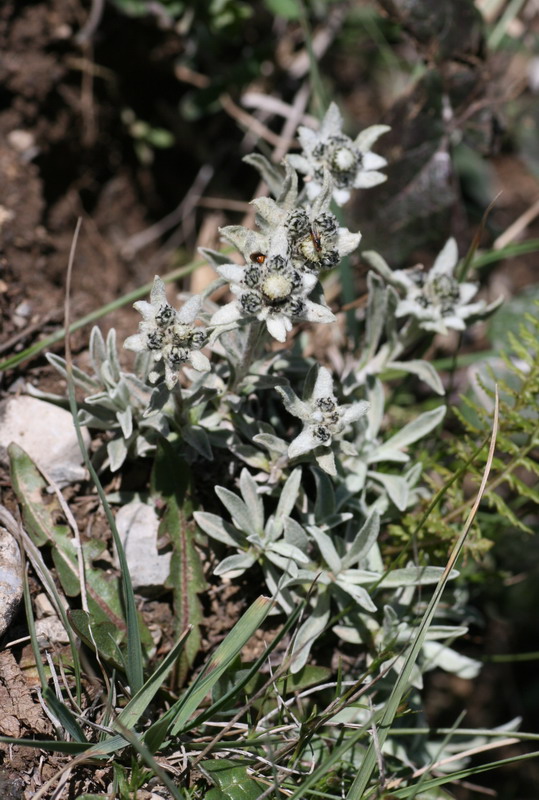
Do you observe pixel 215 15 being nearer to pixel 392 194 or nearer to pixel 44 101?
pixel 44 101

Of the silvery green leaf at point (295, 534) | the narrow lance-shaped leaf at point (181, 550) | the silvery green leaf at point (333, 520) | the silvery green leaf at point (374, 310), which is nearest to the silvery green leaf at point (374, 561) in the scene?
the silvery green leaf at point (333, 520)

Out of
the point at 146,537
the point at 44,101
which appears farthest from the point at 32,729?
the point at 44,101

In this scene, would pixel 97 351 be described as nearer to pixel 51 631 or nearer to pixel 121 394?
pixel 121 394

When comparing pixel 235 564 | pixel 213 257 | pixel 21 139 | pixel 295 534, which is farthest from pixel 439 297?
pixel 21 139

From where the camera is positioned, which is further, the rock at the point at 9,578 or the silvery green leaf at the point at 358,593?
the silvery green leaf at the point at 358,593

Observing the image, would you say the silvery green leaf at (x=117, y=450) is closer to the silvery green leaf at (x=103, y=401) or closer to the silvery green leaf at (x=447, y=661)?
the silvery green leaf at (x=103, y=401)

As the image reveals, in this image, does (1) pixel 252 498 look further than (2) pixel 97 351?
No

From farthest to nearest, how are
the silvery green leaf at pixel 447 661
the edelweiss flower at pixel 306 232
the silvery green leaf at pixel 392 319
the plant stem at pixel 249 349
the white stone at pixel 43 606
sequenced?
the silvery green leaf at pixel 392 319, the silvery green leaf at pixel 447 661, the white stone at pixel 43 606, the plant stem at pixel 249 349, the edelweiss flower at pixel 306 232
